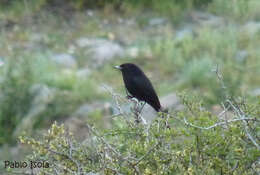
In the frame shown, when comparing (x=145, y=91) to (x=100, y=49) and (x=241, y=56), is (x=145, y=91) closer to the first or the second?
(x=241, y=56)

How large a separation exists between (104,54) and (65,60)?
709 millimetres

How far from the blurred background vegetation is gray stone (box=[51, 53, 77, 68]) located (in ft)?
0.06

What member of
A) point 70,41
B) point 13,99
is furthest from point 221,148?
point 70,41

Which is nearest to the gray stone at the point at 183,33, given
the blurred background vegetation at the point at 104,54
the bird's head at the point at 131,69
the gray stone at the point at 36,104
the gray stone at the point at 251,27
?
the blurred background vegetation at the point at 104,54

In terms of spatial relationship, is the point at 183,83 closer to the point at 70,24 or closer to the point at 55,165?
the point at 70,24

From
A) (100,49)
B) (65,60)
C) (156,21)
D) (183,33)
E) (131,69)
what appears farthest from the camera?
(156,21)

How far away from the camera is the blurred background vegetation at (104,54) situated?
7160mm

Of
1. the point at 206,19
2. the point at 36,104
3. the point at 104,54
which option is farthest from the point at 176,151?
the point at 206,19

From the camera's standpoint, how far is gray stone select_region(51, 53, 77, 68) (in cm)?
891

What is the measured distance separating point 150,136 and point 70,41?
6992 millimetres

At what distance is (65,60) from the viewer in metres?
9.05

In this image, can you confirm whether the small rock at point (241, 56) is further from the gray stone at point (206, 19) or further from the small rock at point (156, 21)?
the small rock at point (156, 21)

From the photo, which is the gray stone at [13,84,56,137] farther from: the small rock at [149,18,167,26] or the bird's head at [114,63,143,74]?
the small rock at [149,18,167,26]

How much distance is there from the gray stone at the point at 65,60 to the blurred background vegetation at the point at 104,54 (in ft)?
0.06
